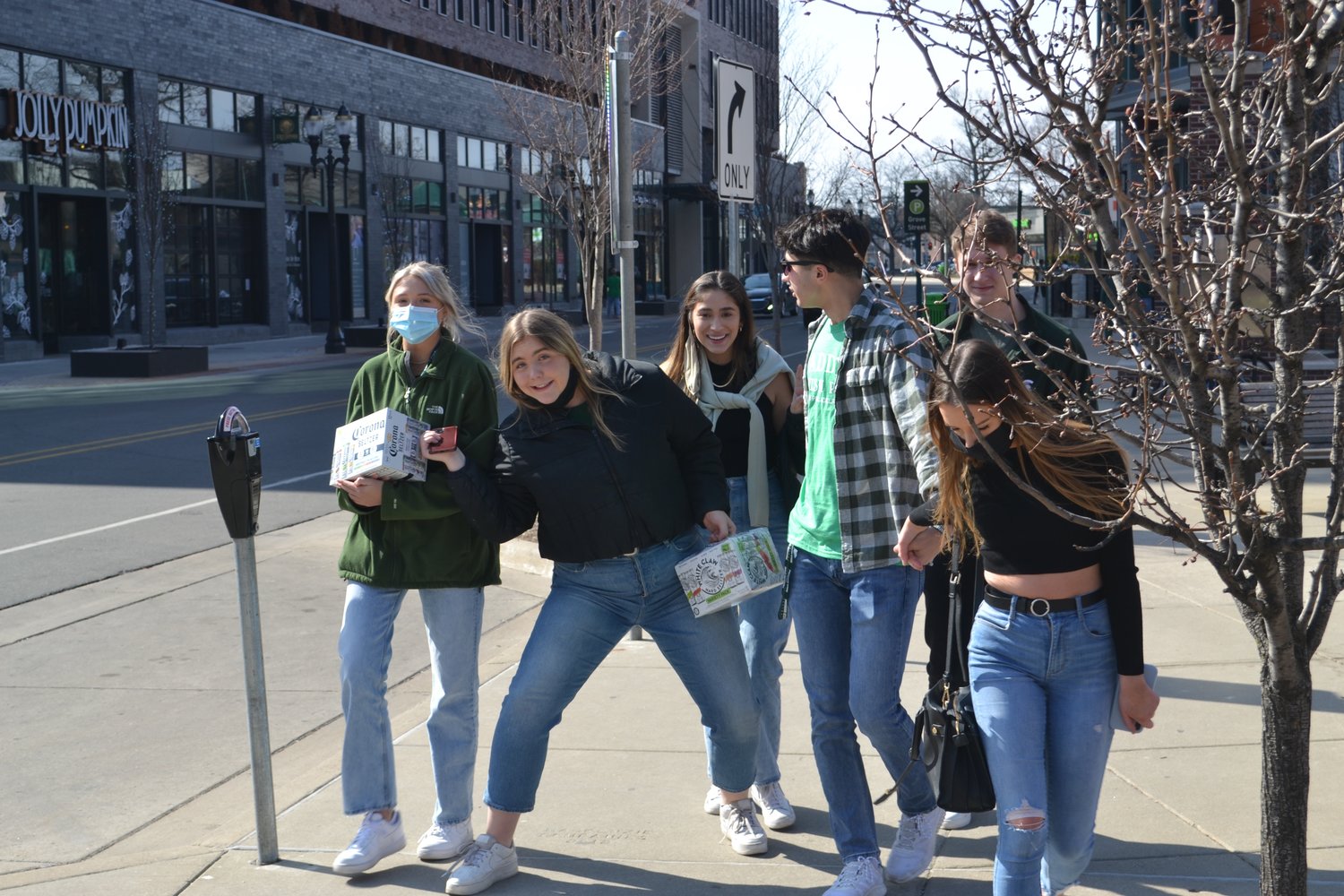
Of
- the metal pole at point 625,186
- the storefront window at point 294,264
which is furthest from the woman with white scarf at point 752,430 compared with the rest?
the storefront window at point 294,264

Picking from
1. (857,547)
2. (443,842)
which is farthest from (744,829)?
(857,547)

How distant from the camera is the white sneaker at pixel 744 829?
15.2 feet

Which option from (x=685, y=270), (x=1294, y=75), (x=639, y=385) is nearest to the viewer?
(x=1294, y=75)

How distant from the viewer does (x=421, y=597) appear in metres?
4.62

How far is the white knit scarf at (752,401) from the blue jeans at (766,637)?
71 mm

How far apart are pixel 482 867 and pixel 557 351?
5.12 feet

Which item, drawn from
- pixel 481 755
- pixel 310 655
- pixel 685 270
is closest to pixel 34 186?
pixel 310 655

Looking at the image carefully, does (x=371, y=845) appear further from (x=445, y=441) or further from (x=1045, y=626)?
(x=1045, y=626)

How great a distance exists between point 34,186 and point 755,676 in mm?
28606

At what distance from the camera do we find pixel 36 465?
15.0 meters

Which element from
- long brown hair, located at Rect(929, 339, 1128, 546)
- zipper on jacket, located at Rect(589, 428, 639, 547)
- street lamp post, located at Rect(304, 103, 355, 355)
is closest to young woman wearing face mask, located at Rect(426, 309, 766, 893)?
zipper on jacket, located at Rect(589, 428, 639, 547)

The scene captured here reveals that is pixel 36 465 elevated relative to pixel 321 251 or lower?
lower

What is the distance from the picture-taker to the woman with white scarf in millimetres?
5039

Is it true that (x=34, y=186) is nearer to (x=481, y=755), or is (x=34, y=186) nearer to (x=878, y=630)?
(x=481, y=755)
